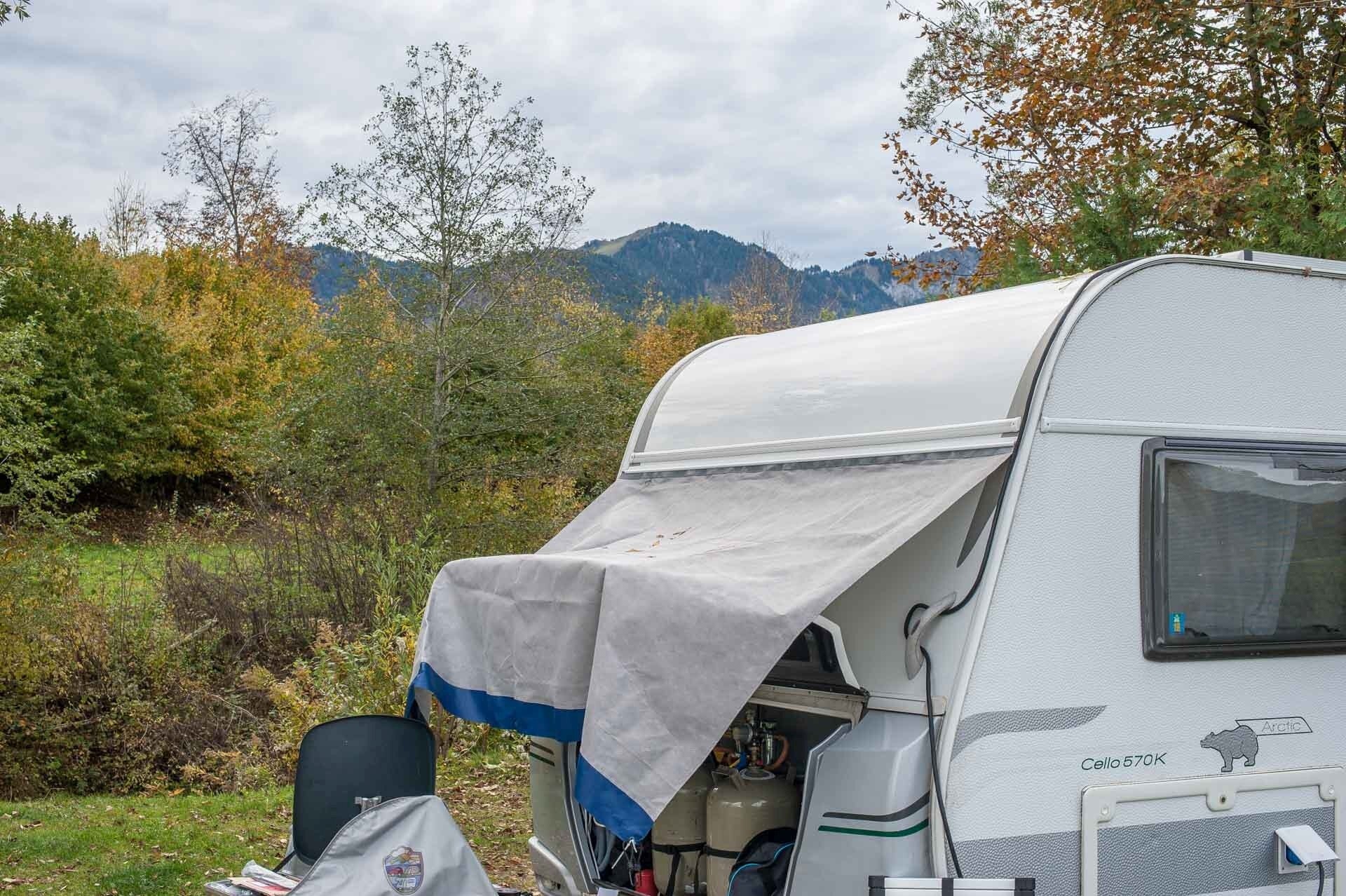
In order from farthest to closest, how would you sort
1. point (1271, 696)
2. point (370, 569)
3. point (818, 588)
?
point (370, 569) < point (1271, 696) < point (818, 588)

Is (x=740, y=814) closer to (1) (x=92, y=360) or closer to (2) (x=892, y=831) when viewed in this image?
Answer: (2) (x=892, y=831)

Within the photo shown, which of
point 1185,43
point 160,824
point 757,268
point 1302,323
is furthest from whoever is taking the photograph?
point 757,268

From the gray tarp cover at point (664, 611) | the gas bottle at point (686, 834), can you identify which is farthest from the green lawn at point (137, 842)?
the gas bottle at point (686, 834)

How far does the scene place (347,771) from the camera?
4859 mm

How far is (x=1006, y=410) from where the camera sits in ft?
12.2

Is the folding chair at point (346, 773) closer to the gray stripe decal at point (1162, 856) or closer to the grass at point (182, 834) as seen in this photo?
the gray stripe decal at point (1162, 856)

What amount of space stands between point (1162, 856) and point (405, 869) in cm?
239

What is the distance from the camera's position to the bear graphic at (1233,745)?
3.82 m

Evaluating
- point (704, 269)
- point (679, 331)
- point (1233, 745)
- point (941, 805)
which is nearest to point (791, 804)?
point (941, 805)

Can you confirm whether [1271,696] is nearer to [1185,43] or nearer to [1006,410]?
[1006,410]

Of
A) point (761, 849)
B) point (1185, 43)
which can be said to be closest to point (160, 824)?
point (761, 849)

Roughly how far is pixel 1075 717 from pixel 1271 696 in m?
0.81

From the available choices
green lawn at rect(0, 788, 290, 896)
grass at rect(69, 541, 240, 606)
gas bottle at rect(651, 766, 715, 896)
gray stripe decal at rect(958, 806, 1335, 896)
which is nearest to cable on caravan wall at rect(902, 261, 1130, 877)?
gray stripe decal at rect(958, 806, 1335, 896)

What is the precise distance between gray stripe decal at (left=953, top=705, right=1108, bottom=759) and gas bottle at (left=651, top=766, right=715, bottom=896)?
4.63ft
